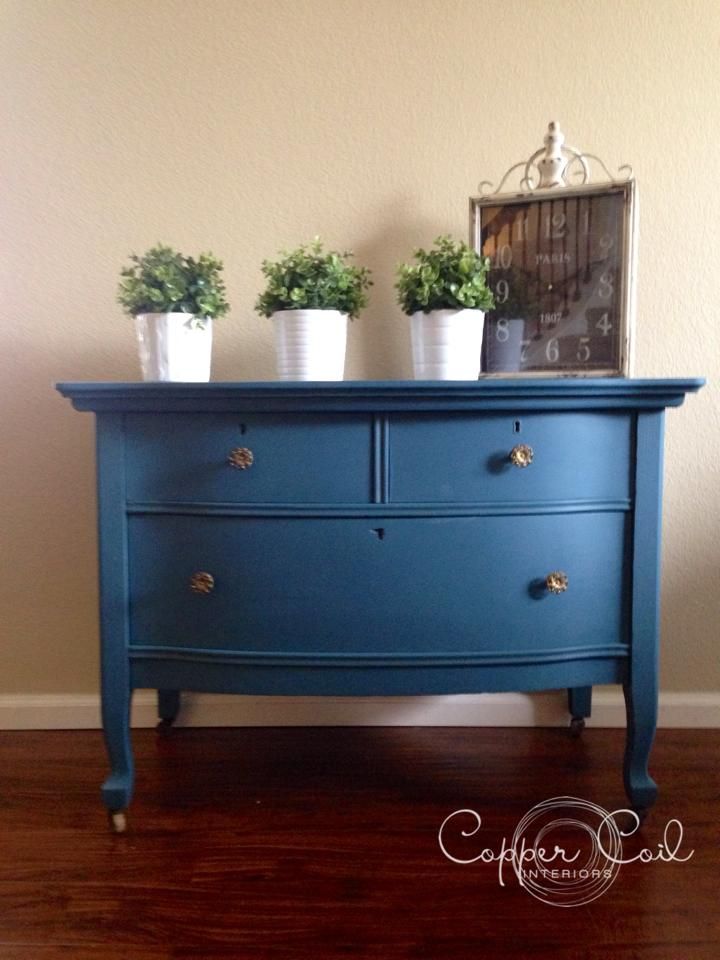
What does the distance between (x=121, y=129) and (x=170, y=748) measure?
1.54 m

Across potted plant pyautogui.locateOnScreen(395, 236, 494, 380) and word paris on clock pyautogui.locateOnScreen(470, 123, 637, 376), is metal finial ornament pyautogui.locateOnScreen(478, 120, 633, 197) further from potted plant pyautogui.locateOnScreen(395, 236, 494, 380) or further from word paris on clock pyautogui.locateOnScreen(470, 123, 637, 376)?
potted plant pyautogui.locateOnScreen(395, 236, 494, 380)

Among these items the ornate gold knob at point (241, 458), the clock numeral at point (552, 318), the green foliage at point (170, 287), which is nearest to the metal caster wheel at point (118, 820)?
the ornate gold knob at point (241, 458)

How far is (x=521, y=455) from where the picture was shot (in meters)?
1.31

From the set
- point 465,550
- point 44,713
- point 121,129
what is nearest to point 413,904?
point 465,550

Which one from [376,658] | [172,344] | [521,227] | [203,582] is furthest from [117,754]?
[521,227]

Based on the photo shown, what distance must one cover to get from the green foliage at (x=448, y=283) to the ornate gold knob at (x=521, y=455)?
1.03ft

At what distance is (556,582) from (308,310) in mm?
714

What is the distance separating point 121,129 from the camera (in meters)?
1.77

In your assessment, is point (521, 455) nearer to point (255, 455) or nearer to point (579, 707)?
point (255, 455)

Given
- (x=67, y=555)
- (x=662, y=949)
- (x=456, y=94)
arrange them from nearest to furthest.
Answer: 1. (x=662, y=949)
2. (x=456, y=94)
3. (x=67, y=555)

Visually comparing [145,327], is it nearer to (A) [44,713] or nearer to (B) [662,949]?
(A) [44,713]

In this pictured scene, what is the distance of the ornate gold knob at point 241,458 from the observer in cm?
133

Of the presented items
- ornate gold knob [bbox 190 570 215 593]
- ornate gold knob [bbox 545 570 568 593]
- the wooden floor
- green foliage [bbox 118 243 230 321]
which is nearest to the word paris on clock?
ornate gold knob [bbox 545 570 568 593]

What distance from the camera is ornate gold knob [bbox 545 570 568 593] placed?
1.34 meters
